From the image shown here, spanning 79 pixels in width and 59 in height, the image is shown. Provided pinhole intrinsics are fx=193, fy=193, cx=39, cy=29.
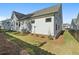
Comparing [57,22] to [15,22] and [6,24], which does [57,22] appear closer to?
[15,22]

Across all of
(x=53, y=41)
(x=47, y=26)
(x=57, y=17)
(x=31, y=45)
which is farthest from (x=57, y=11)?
(x=31, y=45)

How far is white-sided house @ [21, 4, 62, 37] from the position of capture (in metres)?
3.52

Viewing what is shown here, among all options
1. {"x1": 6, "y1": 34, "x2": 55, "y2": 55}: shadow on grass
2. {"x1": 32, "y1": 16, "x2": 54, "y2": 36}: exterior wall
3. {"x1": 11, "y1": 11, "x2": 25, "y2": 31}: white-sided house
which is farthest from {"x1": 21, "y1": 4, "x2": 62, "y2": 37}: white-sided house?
{"x1": 6, "y1": 34, "x2": 55, "y2": 55}: shadow on grass

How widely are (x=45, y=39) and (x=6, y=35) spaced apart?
74cm

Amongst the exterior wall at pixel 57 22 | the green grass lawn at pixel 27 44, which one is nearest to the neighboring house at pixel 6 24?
the green grass lawn at pixel 27 44

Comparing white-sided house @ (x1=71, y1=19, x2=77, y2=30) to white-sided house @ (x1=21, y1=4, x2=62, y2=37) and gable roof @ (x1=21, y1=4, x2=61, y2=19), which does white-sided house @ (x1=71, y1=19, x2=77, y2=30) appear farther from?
gable roof @ (x1=21, y1=4, x2=61, y2=19)

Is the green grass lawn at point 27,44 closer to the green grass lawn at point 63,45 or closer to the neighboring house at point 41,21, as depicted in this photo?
the green grass lawn at point 63,45

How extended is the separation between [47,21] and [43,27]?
0.46 feet

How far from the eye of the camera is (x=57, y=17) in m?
3.51

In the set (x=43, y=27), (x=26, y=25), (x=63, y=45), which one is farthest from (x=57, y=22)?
(x=26, y=25)

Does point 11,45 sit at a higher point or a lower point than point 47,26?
lower

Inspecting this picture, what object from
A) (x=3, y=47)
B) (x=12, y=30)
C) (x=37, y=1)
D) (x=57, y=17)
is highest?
(x=37, y=1)

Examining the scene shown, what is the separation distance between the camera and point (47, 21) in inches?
139

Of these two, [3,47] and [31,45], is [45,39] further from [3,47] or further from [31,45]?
[3,47]
